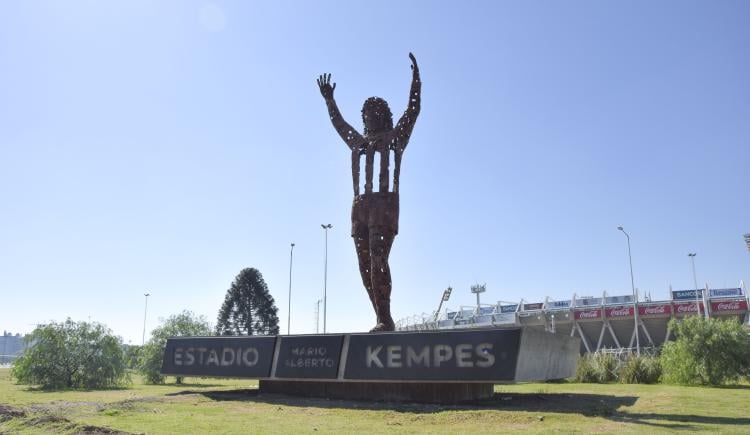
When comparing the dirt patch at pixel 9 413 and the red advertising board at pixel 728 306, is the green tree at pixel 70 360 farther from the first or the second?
the red advertising board at pixel 728 306

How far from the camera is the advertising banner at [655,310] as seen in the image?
51.7 m

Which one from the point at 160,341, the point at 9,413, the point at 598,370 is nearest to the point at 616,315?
the point at 598,370

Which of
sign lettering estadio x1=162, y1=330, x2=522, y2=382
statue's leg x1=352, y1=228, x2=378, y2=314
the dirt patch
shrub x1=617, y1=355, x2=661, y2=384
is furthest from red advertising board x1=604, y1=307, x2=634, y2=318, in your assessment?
the dirt patch

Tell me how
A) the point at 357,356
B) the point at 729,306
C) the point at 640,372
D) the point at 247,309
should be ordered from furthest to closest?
the point at 247,309 → the point at 729,306 → the point at 640,372 → the point at 357,356

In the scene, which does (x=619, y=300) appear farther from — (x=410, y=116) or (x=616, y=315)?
(x=410, y=116)

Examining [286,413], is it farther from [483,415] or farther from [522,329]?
[522,329]

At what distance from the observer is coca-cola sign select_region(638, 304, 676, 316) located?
51688mm

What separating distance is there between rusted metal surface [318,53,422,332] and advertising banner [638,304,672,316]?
4275 centimetres

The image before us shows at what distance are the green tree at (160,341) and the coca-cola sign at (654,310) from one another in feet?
129

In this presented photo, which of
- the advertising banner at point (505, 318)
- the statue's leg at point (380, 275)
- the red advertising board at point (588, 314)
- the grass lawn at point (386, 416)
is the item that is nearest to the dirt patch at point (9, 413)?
the grass lawn at point (386, 416)

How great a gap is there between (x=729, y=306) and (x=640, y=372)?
2963 centimetres

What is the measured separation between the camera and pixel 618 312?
180 feet

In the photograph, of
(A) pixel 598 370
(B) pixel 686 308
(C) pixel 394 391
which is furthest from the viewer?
(B) pixel 686 308

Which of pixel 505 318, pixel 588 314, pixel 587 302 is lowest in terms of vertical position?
pixel 505 318
